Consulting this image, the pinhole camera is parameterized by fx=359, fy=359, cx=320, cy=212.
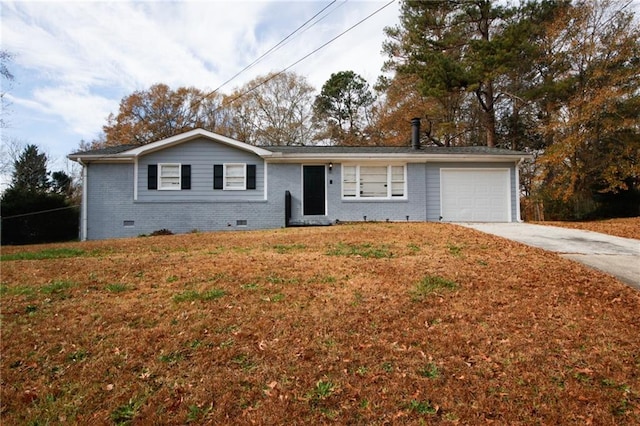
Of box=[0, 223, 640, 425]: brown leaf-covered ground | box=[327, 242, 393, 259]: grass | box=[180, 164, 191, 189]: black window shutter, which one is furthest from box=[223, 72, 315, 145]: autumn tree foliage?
box=[0, 223, 640, 425]: brown leaf-covered ground

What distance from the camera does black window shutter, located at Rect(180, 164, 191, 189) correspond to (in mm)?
13828

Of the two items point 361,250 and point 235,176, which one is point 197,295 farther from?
point 235,176

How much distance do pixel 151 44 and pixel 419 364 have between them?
558 inches

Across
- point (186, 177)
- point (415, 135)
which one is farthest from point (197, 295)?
point (415, 135)

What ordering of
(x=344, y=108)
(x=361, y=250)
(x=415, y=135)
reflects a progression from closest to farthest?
1. (x=361, y=250)
2. (x=415, y=135)
3. (x=344, y=108)

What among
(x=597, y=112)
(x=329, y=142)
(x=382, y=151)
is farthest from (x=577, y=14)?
(x=329, y=142)

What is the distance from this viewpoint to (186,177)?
13852mm

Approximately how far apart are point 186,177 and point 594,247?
509 inches

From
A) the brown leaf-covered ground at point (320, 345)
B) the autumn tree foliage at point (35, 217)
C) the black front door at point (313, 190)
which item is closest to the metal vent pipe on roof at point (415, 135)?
the black front door at point (313, 190)

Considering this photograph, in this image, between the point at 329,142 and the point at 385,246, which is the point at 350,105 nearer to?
the point at 329,142

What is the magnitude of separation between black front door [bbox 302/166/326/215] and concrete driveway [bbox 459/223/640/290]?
630 cm


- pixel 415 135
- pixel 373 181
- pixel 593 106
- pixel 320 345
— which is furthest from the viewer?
pixel 593 106

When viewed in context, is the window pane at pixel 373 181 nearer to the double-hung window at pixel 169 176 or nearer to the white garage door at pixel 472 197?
the white garage door at pixel 472 197

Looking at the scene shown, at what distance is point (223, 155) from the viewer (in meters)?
14.0
